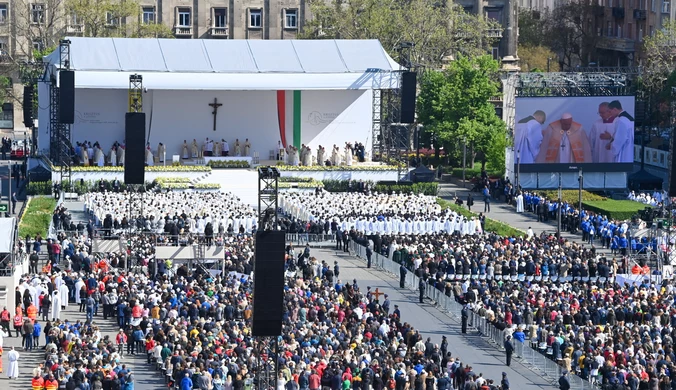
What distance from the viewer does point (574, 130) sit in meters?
82.1

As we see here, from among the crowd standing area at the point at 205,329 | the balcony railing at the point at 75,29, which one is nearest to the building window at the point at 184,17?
the balcony railing at the point at 75,29

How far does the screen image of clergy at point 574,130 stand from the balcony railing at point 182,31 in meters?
35.2

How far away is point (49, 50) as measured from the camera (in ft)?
323

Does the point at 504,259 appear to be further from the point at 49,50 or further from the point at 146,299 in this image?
the point at 49,50

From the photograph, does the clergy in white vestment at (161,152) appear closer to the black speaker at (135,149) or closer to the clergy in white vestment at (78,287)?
the black speaker at (135,149)

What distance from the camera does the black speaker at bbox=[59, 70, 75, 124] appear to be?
3054 inches

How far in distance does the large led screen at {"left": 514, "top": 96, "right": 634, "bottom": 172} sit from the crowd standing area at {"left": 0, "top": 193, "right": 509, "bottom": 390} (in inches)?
905

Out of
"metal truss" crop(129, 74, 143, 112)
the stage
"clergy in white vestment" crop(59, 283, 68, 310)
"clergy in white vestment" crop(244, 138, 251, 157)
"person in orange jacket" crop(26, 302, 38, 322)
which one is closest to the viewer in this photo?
"person in orange jacket" crop(26, 302, 38, 322)

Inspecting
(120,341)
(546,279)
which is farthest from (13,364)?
(546,279)

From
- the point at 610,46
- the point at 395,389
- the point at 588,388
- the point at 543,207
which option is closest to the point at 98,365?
the point at 395,389

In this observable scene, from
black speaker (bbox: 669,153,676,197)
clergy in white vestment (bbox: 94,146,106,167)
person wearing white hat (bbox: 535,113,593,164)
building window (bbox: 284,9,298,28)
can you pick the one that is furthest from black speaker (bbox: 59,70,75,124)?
building window (bbox: 284,9,298,28)

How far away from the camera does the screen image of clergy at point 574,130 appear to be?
81.4 meters

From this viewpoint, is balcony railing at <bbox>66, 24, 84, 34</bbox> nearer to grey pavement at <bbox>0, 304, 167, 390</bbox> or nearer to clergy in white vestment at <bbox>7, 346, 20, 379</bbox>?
grey pavement at <bbox>0, 304, 167, 390</bbox>

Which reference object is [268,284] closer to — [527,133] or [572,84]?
[527,133]
